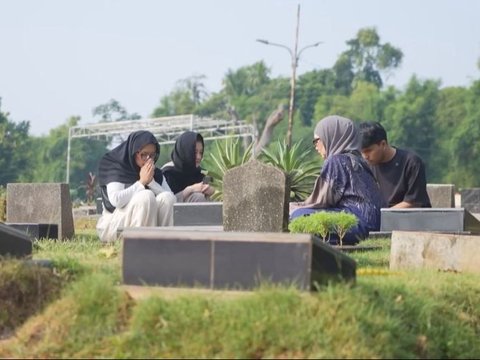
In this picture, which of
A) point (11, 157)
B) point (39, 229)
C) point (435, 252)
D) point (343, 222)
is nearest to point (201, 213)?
point (39, 229)

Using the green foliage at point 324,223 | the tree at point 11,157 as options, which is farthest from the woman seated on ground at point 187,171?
the tree at point 11,157

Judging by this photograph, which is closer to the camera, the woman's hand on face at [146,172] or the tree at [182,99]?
the woman's hand on face at [146,172]

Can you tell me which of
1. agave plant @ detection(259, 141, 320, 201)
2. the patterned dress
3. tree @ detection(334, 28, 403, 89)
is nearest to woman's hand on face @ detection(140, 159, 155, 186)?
the patterned dress

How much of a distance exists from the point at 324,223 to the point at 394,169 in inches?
110

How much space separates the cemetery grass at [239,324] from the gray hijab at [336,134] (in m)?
4.73

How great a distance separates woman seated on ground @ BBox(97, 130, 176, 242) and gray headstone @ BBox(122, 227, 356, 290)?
182 inches

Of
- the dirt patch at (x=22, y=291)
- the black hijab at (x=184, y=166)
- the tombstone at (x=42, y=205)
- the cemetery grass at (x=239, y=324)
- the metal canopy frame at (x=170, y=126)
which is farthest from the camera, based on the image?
the metal canopy frame at (x=170, y=126)

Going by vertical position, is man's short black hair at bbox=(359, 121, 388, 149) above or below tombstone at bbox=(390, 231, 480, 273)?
above

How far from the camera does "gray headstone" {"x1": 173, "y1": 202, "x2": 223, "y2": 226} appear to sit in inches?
564

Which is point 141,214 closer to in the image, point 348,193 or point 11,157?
point 348,193

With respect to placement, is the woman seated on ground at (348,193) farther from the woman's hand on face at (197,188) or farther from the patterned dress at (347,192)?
the woman's hand on face at (197,188)

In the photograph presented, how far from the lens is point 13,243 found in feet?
29.4

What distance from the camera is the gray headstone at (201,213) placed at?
14328 mm

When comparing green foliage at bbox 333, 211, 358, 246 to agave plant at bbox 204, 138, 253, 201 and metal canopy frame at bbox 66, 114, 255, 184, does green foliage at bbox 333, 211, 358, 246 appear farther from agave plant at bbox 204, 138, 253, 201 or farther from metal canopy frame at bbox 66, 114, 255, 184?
metal canopy frame at bbox 66, 114, 255, 184
